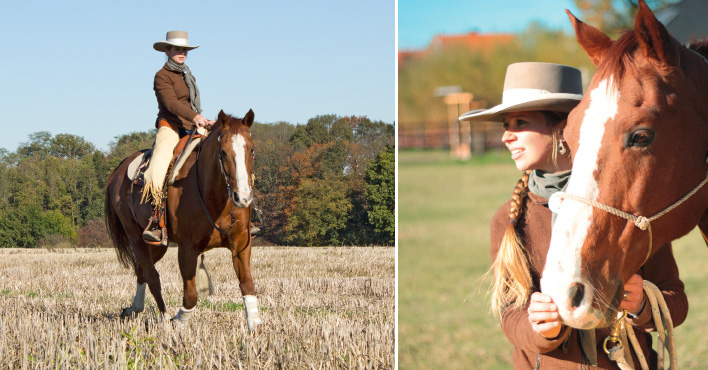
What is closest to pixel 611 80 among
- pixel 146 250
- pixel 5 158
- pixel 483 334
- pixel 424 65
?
pixel 146 250

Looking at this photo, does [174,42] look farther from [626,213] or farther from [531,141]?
[626,213]

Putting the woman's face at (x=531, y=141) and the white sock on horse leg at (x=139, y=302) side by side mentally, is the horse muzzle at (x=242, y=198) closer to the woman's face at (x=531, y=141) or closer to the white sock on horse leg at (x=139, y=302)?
the white sock on horse leg at (x=139, y=302)

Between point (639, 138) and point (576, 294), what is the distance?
0.45 meters

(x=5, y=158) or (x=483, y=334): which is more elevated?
(x=5, y=158)

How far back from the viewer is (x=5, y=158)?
809 inches

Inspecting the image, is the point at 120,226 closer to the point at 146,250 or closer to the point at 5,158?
the point at 146,250

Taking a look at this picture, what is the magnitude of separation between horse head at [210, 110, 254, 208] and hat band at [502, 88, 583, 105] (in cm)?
303

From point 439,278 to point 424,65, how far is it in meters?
50.8

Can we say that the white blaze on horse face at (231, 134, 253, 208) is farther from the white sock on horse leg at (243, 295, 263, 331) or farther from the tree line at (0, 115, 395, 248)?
the tree line at (0, 115, 395, 248)

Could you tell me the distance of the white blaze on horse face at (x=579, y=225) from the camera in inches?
65.2

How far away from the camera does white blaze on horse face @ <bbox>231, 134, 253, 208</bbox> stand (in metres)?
5.10

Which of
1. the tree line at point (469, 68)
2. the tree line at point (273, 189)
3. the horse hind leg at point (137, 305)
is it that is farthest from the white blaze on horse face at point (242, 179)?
the tree line at point (469, 68)

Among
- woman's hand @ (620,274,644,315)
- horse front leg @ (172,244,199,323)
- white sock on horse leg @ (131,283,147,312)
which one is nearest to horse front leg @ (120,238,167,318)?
white sock on horse leg @ (131,283,147,312)

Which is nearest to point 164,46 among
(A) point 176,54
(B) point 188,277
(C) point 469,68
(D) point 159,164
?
(A) point 176,54
